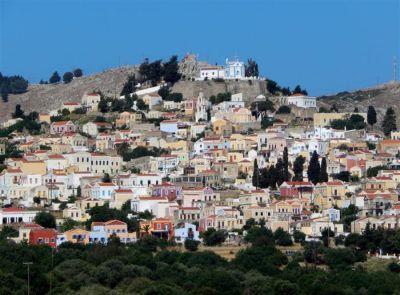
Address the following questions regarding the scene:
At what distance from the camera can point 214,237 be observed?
2395 inches

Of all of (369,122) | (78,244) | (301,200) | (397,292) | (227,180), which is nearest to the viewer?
(397,292)

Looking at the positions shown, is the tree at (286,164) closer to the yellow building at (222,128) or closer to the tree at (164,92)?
the yellow building at (222,128)

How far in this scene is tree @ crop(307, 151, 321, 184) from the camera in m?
67.2

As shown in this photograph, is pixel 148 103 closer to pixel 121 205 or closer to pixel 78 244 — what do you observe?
pixel 121 205

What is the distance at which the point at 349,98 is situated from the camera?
308ft

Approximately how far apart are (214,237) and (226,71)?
2585cm

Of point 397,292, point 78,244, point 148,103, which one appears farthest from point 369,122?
point 397,292

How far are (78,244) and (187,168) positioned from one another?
11110 mm

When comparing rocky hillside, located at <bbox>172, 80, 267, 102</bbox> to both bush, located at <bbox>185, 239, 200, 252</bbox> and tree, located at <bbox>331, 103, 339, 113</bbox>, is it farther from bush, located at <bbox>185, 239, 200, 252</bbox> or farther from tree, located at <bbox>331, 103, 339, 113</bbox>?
bush, located at <bbox>185, 239, 200, 252</bbox>

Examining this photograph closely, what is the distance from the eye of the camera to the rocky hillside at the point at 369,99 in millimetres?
88875

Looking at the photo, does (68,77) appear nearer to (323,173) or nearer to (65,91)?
(65,91)

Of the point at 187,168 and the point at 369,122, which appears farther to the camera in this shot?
the point at 369,122

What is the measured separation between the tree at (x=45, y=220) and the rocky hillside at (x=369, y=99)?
24.7m

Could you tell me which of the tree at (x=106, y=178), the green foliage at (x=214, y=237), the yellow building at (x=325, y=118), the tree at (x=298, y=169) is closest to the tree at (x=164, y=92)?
the yellow building at (x=325, y=118)
